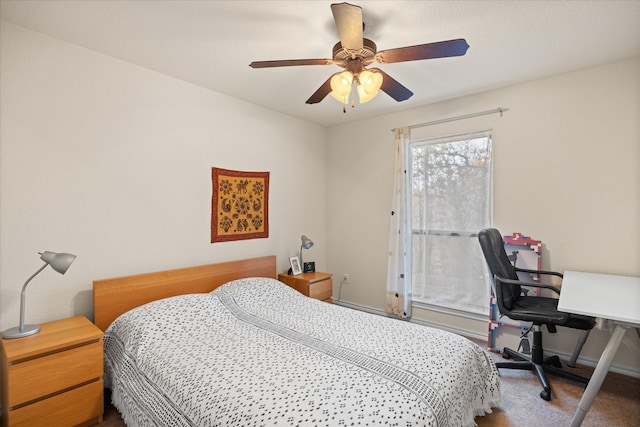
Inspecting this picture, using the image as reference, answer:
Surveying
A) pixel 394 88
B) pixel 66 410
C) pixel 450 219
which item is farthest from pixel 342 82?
pixel 66 410

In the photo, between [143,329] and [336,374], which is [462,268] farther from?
[143,329]

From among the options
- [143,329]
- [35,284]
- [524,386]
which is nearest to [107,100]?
[35,284]

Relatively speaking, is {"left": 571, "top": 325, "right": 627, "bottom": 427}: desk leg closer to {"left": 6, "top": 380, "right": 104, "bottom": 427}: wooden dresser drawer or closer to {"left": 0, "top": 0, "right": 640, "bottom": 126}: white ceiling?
{"left": 0, "top": 0, "right": 640, "bottom": 126}: white ceiling

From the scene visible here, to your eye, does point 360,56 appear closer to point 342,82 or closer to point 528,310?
point 342,82

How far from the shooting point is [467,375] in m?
1.72

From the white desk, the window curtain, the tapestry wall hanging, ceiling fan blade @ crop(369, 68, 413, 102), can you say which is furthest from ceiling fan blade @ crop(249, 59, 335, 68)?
the white desk

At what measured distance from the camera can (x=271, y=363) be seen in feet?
5.42

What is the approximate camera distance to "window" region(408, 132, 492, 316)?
3.10 metres

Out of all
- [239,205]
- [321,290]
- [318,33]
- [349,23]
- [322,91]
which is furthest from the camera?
[321,290]

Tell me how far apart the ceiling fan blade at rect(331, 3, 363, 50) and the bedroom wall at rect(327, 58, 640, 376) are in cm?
202

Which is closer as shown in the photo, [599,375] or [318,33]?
[599,375]

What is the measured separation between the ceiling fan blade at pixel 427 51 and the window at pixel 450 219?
5.68ft

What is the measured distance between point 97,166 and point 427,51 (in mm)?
2463

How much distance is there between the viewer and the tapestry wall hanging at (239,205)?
3068 mm
